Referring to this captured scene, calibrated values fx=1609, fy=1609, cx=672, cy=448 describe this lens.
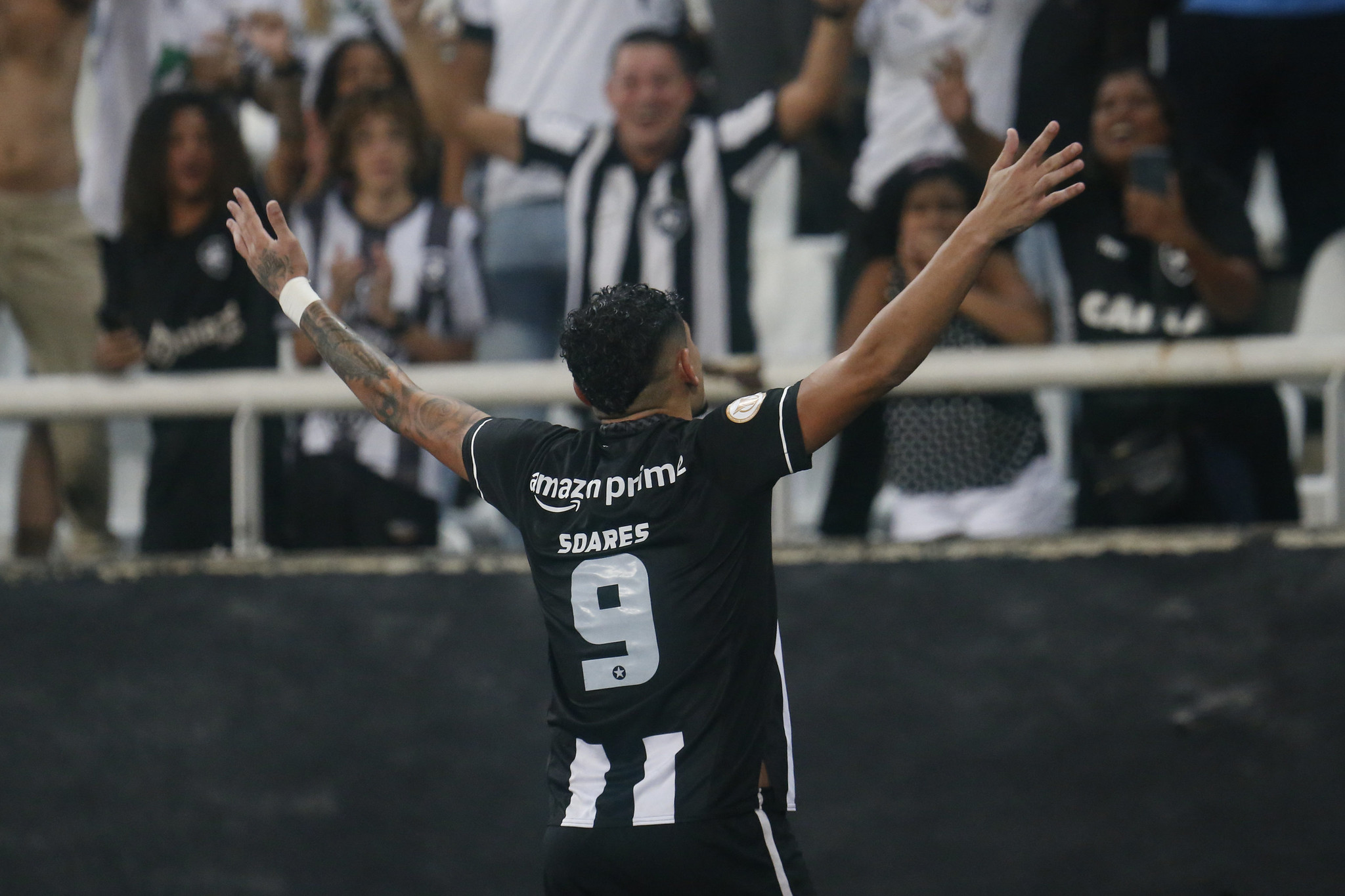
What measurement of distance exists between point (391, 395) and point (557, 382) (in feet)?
3.89

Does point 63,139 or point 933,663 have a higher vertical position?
point 63,139

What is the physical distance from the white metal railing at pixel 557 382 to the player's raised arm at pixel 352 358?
→ 105 cm

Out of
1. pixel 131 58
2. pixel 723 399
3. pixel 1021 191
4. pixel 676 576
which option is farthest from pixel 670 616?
pixel 131 58

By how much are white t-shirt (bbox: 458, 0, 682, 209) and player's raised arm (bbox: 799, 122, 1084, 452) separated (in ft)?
9.89

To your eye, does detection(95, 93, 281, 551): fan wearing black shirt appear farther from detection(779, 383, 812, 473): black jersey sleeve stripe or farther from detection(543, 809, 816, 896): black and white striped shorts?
detection(779, 383, 812, 473): black jersey sleeve stripe

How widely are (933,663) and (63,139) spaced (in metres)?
3.77

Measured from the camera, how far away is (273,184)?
20.4 feet

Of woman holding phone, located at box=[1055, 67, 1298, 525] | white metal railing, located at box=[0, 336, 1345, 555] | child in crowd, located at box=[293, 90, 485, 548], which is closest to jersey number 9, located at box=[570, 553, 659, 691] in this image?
white metal railing, located at box=[0, 336, 1345, 555]

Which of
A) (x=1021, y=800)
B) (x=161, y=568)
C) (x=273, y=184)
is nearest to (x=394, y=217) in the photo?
(x=273, y=184)

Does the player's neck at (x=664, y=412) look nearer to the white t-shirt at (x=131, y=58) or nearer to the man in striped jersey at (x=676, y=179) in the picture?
the man in striped jersey at (x=676, y=179)

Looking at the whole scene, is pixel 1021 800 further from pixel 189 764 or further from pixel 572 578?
pixel 189 764

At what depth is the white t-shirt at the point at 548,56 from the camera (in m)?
5.89

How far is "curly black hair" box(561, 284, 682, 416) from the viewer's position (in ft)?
10.5

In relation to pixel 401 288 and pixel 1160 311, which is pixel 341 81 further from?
pixel 1160 311
